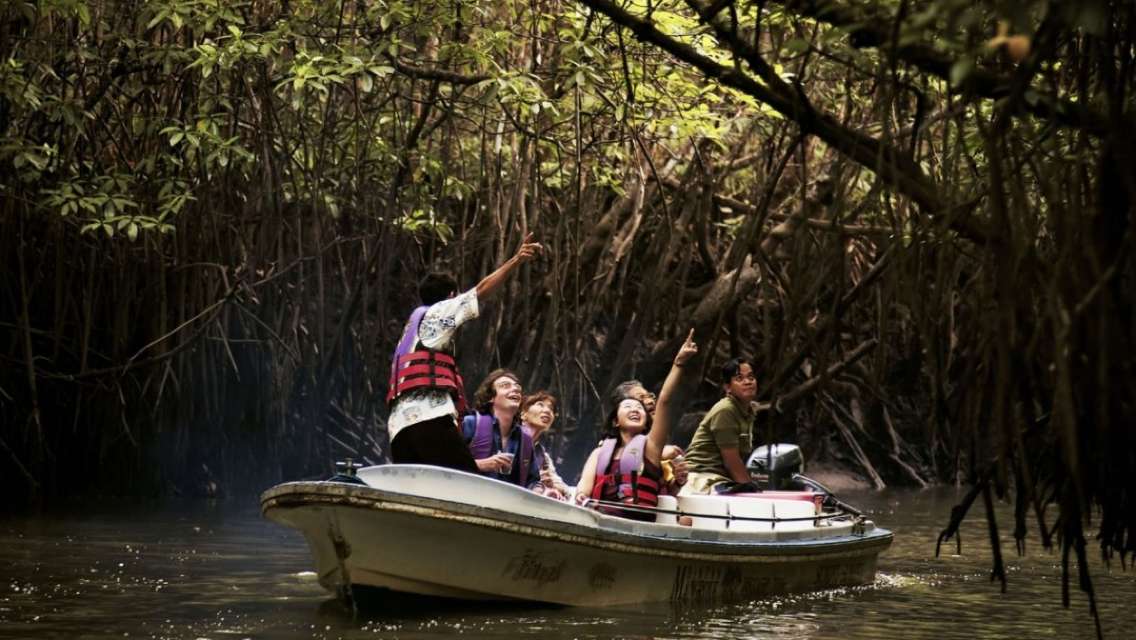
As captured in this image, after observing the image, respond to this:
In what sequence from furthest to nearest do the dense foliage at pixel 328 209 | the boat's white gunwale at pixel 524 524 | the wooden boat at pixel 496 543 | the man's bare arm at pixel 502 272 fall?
the dense foliage at pixel 328 209
the man's bare arm at pixel 502 272
the wooden boat at pixel 496 543
the boat's white gunwale at pixel 524 524

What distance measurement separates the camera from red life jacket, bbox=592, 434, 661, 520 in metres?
8.02

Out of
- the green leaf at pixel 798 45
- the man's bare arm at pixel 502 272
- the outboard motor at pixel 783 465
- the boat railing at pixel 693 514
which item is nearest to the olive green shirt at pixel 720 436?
the outboard motor at pixel 783 465

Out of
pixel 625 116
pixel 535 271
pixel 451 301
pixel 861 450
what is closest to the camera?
pixel 451 301

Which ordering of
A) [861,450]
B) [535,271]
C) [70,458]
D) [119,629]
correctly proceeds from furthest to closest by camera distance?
[861,450] < [535,271] < [70,458] < [119,629]

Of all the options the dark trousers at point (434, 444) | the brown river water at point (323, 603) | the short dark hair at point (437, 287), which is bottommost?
the brown river water at point (323, 603)

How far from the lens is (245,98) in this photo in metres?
11.2

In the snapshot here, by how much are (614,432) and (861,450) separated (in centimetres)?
871

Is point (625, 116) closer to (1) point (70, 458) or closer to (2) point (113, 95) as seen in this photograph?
(2) point (113, 95)

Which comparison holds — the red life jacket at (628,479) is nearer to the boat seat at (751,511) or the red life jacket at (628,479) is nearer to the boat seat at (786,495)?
the boat seat at (751,511)

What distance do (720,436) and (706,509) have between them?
1.88ft

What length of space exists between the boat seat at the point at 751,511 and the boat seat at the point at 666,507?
17.5 inches

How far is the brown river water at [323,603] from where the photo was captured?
6.86 m

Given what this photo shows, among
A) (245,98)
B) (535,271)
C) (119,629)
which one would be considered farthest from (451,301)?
(535,271)

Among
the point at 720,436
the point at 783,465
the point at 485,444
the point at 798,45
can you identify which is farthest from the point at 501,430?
the point at 798,45
